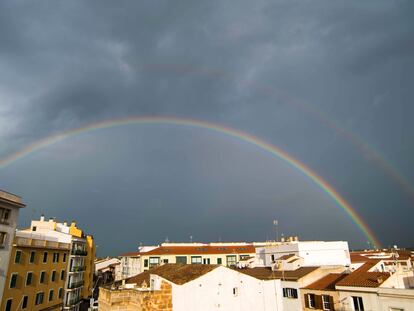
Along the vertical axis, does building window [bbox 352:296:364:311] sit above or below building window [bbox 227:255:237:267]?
below

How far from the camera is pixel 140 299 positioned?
3034cm

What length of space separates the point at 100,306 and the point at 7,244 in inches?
792

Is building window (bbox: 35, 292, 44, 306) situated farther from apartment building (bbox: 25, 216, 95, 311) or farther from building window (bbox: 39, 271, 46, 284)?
apartment building (bbox: 25, 216, 95, 311)

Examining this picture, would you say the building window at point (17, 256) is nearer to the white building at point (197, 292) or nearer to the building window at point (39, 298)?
the building window at point (39, 298)

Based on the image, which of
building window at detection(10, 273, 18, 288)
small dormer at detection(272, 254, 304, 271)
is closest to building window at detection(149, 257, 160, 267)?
small dormer at detection(272, 254, 304, 271)

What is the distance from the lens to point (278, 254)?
2768 inches

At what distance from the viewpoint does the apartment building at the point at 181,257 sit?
87438mm

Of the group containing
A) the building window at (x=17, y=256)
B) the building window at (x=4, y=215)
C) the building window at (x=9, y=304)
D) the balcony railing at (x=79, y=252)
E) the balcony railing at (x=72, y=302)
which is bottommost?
the balcony railing at (x=72, y=302)

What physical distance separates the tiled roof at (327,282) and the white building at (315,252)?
21.7 m

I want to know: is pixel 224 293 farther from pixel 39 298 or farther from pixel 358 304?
pixel 39 298

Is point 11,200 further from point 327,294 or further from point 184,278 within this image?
point 327,294

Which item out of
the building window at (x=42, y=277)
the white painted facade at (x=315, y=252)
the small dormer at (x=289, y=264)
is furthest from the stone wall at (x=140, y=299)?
the white painted facade at (x=315, y=252)

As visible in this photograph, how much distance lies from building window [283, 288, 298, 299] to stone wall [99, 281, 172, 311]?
18.0 meters

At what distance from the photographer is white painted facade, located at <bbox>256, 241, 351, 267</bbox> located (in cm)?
6531
